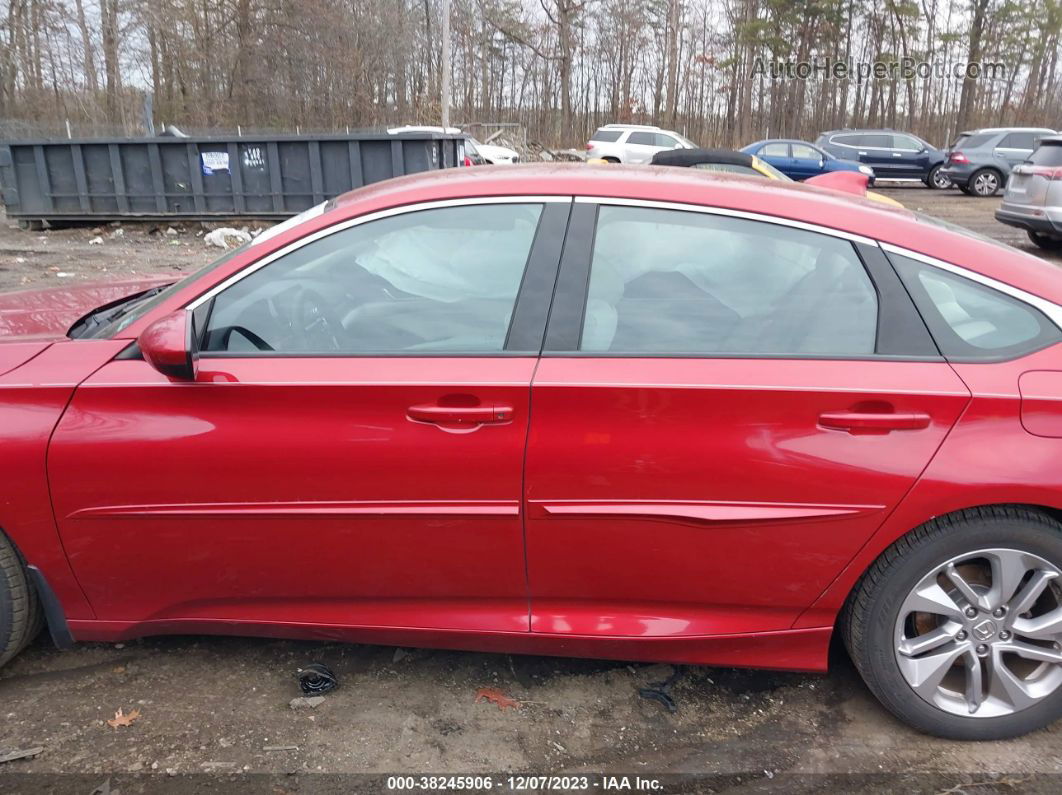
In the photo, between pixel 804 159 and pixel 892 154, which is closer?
pixel 804 159

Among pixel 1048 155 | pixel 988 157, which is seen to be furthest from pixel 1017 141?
pixel 1048 155

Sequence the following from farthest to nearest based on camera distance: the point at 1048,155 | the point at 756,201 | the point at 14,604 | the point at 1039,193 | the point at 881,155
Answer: the point at 881,155 < the point at 1048,155 < the point at 1039,193 < the point at 14,604 < the point at 756,201

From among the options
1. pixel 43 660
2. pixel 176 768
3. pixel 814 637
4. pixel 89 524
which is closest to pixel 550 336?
pixel 814 637

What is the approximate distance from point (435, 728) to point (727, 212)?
1.77m

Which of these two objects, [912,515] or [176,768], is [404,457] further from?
[912,515]

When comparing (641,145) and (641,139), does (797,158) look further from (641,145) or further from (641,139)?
(641,139)

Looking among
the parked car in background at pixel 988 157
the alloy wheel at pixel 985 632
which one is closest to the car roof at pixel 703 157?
the alloy wheel at pixel 985 632

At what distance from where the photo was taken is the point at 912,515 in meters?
2.16

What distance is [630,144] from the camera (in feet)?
73.3

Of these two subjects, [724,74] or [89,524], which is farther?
[724,74]

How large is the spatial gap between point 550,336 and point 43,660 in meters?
2.10

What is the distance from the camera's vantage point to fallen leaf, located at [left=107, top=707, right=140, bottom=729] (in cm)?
245

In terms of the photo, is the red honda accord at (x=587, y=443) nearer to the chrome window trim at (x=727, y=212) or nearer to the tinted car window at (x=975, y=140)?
the chrome window trim at (x=727, y=212)

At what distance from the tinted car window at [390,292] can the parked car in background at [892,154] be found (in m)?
22.8
